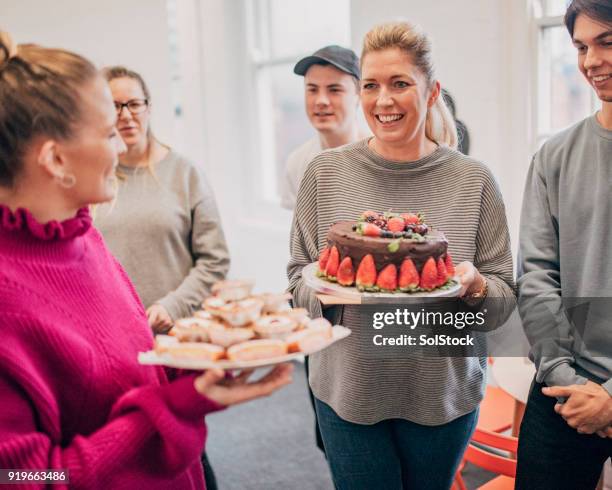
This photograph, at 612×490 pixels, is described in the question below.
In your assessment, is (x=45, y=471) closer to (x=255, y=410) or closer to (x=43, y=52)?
(x=43, y=52)

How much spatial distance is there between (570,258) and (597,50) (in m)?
0.49

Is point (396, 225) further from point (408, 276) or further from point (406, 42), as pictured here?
point (406, 42)

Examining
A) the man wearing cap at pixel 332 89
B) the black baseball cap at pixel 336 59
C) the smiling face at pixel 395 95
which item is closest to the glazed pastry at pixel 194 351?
the smiling face at pixel 395 95

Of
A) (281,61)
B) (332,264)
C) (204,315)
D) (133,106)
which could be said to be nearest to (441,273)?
(332,264)

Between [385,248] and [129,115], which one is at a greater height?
[129,115]

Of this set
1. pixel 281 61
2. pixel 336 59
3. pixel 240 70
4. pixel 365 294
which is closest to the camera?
pixel 365 294

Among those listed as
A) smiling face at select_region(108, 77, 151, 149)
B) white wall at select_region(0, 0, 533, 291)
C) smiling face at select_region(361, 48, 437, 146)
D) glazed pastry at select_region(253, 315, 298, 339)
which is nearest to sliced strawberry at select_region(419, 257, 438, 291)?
smiling face at select_region(361, 48, 437, 146)

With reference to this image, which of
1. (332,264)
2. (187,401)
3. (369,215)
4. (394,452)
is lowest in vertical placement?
(394,452)

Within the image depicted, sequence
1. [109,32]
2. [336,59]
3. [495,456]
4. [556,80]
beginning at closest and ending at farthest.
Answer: [495,456]
[336,59]
[556,80]
[109,32]

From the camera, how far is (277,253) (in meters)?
4.33

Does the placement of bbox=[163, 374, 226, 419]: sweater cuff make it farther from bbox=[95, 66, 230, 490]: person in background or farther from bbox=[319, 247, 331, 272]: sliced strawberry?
bbox=[95, 66, 230, 490]: person in background

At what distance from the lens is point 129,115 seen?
2.30m

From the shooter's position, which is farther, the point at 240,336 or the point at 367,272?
the point at 367,272

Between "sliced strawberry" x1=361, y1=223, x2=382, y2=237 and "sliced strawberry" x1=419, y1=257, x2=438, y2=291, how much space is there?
14 centimetres
